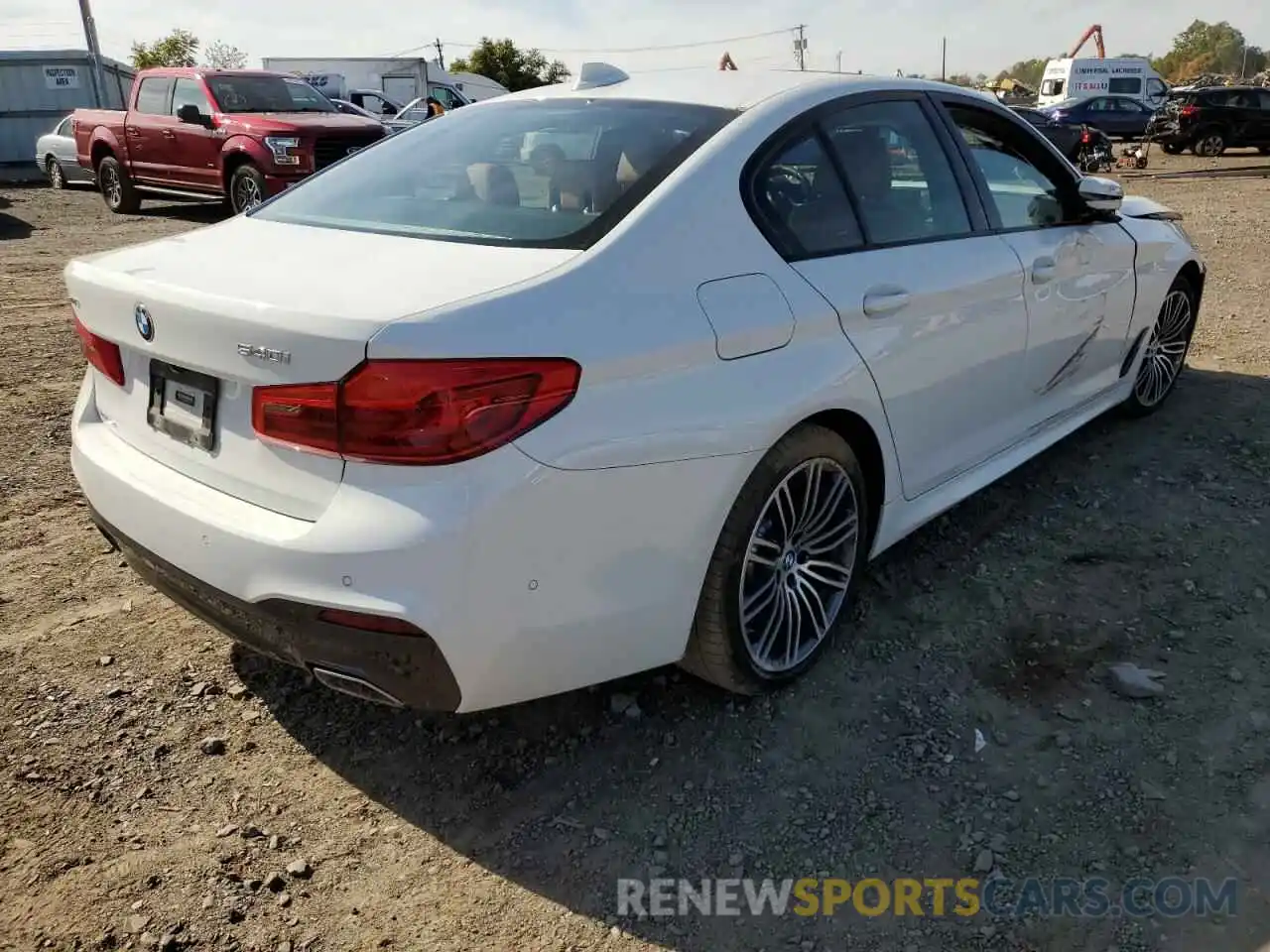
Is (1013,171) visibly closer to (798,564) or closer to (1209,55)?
(798,564)

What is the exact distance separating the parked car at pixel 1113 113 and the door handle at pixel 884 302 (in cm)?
2767

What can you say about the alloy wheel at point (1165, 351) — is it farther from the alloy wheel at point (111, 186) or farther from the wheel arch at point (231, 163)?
the alloy wheel at point (111, 186)

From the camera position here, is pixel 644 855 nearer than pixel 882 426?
Yes

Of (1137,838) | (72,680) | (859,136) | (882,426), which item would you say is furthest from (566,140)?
(1137,838)

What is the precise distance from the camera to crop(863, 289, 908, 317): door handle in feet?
9.17

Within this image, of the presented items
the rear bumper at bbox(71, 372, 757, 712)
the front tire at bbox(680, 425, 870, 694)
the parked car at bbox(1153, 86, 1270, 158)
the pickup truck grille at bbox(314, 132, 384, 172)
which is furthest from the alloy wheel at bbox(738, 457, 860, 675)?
the parked car at bbox(1153, 86, 1270, 158)

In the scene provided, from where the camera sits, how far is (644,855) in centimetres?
233

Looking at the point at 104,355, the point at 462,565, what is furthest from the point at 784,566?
the point at 104,355

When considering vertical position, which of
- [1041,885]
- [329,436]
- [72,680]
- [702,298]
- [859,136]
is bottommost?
[1041,885]

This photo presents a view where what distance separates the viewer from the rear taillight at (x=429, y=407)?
1.95m

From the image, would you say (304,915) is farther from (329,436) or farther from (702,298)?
(702,298)

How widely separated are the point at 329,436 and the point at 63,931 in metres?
1.16

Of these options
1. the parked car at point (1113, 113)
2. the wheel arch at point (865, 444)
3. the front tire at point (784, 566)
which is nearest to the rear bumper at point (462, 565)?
the front tire at point (784, 566)

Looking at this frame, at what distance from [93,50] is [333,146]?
17.7 m
